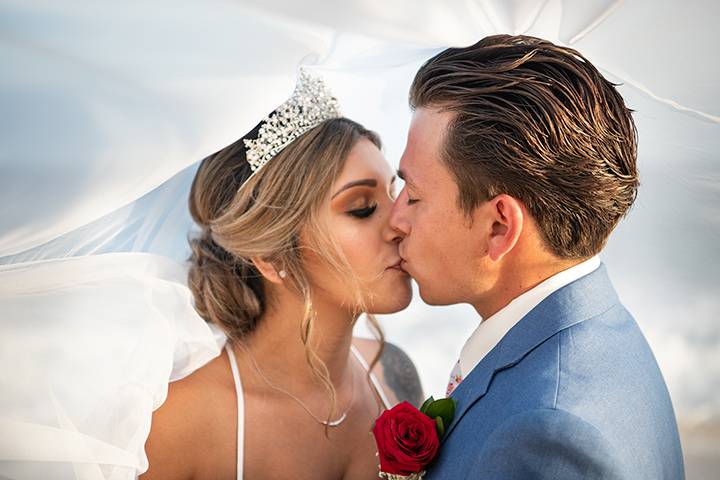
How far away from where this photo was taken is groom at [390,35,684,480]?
1.95 metres

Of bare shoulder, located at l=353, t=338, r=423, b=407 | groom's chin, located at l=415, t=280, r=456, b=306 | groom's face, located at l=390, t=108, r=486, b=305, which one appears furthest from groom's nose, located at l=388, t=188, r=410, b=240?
bare shoulder, located at l=353, t=338, r=423, b=407

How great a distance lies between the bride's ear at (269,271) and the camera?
315 cm

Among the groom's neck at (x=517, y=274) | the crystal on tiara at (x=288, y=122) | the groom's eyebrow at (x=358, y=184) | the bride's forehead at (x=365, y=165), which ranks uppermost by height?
the crystal on tiara at (x=288, y=122)

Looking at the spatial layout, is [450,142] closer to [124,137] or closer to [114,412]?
[124,137]

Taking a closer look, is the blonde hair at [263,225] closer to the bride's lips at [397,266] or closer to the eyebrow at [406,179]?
the bride's lips at [397,266]

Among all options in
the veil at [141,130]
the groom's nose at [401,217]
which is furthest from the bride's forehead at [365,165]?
the veil at [141,130]

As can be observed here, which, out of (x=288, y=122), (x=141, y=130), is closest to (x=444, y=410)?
(x=141, y=130)

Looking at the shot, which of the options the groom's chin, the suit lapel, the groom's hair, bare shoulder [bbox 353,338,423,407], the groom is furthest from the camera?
bare shoulder [bbox 353,338,423,407]

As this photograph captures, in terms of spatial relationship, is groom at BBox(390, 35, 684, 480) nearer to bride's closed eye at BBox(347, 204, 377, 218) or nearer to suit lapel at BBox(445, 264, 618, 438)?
suit lapel at BBox(445, 264, 618, 438)

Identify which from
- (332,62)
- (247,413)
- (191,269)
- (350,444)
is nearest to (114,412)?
(247,413)

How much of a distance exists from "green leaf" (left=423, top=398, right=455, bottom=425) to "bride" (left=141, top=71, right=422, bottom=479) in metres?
Result: 0.82

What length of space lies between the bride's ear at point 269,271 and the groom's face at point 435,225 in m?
0.73

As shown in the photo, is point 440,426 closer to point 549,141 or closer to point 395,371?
point 549,141

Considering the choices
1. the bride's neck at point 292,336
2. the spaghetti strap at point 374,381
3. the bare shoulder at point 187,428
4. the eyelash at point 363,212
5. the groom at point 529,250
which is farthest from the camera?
the spaghetti strap at point 374,381
